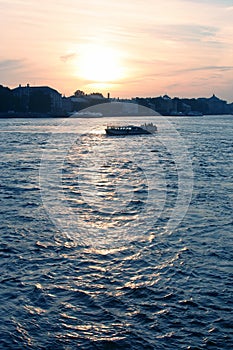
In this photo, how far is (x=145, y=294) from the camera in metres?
9.45

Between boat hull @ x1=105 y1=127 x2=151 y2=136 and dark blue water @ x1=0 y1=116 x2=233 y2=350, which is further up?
boat hull @ x1=105 y1=127 x2=151 y2=136

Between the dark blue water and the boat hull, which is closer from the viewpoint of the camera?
the dark blue water

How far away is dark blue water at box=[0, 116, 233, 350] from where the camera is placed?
7.97 meters

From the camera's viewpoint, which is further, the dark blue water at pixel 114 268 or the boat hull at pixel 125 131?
the boat hull at pixel 125 131

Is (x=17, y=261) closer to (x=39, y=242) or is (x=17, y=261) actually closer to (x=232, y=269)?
(x=39, y=242)

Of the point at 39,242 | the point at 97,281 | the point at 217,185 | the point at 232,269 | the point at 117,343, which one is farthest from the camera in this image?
the point at 217,185

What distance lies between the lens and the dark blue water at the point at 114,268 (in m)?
7.97

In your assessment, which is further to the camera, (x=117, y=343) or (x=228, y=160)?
(x=228, y=160)

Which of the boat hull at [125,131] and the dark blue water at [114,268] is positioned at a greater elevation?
the boat hull at [125,131]

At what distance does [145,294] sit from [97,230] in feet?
15.7

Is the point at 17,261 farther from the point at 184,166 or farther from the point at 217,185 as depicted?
the point at 184,166

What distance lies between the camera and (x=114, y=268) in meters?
10.9

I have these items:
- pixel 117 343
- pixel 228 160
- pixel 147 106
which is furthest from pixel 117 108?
pixel 117 343

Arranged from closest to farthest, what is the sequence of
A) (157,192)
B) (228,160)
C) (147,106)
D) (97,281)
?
(97,281), (157,192), (228,160), (147,106)
